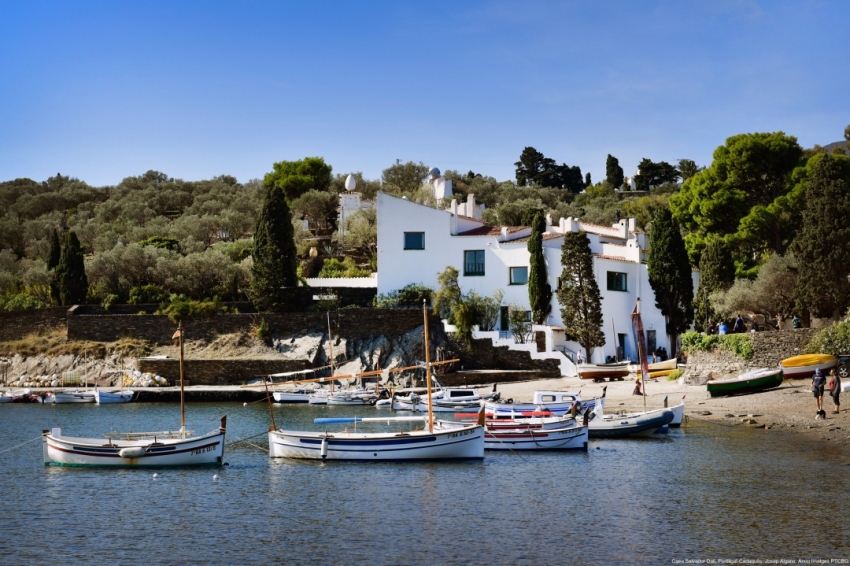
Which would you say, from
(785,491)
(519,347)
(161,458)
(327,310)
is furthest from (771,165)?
(161,458)

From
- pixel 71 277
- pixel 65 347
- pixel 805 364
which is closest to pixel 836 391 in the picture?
pixel 805 364

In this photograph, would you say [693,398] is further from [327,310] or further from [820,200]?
[327,310]

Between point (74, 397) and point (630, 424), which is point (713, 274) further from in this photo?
point (74, 397)

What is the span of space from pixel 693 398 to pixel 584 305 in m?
12.7

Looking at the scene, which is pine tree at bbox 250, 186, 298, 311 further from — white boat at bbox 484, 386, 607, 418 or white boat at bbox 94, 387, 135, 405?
white boat at bbox 484, 386, 607, 418

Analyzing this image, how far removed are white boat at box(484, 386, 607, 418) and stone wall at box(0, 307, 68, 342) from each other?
115 feet

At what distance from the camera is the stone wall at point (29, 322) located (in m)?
62.0

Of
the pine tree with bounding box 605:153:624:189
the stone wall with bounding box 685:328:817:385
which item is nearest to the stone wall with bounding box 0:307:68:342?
the stone wall with bounding box 685:328:817:385

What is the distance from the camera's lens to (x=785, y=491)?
2450 cm

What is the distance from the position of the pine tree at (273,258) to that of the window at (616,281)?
19.4m

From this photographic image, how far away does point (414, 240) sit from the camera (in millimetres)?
59281

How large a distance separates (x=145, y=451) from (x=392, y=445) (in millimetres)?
7694

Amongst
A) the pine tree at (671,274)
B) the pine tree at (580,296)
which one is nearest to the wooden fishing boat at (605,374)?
the pine tree at (580,296)

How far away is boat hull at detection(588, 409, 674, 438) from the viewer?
115ft
